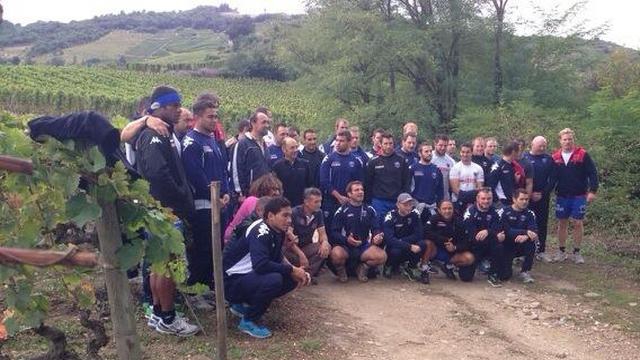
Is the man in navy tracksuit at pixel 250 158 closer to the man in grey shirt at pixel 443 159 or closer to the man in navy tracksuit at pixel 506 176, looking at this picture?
the man in grey shirt at pixel 443 159

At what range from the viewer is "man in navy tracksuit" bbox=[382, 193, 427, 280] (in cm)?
824

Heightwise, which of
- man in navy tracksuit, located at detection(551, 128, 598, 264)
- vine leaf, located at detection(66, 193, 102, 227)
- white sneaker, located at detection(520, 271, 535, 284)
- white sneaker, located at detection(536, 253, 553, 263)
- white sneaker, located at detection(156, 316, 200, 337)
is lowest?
white sneaker, located at detection(536, 253, 553, 263)

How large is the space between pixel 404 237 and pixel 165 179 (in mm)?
3962

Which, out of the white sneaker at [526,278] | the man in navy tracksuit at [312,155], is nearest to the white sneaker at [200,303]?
the man in navy tracksuit at [312,155]

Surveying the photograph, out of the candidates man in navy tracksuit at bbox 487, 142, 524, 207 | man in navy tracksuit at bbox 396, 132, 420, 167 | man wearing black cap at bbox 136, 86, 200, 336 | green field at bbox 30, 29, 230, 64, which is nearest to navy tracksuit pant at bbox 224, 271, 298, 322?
man wearing black cap at bbox 136, 86, 200, 336

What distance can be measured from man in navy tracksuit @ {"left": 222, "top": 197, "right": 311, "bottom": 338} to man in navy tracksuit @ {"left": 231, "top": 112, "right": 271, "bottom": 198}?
1.40m

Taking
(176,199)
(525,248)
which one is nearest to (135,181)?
(176,199)

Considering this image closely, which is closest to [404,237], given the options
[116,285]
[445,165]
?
[445,165]

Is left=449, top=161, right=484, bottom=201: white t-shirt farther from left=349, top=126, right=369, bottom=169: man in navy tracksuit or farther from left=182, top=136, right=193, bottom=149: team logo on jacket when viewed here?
left=182, top=136, right=193, bottom=149: team logo on jacket

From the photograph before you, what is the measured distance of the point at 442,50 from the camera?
20.0 m

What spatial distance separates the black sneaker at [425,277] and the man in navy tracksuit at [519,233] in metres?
1.03

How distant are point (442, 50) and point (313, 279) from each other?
1374 cm

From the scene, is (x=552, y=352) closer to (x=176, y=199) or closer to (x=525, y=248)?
(x=525, y=248)

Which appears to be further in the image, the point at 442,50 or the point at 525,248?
the point at 442,50
